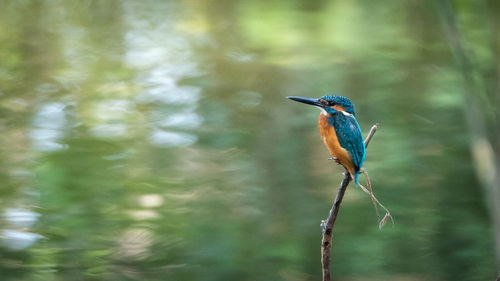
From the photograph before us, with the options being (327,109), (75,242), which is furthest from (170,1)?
(327,109)

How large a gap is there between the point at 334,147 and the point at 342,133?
1.4 inches

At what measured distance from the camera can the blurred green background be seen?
349cm

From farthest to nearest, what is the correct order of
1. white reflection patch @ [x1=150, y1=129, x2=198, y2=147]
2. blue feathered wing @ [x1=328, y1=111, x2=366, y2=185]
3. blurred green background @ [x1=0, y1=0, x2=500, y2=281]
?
white reflection patch @ [x1=150, y1=129, x2=198, y2=147]
blurred green background @ [x1=0, y1=0, x2=500, y2=281]
blue feathered wing @ [x1=328, y1=111, x2=366, y2=185]

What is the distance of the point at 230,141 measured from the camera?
3.82 m

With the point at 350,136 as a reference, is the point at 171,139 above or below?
above

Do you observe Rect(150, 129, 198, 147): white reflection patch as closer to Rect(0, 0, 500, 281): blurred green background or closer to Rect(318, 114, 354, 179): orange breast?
Rect(0, 0, 500, 281): blurred green background

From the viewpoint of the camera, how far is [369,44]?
160 inches

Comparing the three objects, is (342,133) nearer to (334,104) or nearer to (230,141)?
(334,104)

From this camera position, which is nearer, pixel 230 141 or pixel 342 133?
pixel 342 133

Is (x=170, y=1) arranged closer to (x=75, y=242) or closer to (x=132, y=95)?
(x=132, y=95)

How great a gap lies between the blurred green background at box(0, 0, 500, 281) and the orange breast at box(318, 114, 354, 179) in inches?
93.8

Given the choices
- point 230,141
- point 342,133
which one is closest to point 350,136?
point 342,133

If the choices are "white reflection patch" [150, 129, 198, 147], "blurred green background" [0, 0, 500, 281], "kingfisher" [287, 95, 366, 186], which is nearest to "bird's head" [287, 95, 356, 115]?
"kingfisher" [287, 95, 366, 186]

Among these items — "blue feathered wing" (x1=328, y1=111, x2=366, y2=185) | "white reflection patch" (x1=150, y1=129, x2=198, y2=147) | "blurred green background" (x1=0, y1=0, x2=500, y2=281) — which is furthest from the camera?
"white reflection patch" (x1=150, y1=129, x2=198, y2=147)
